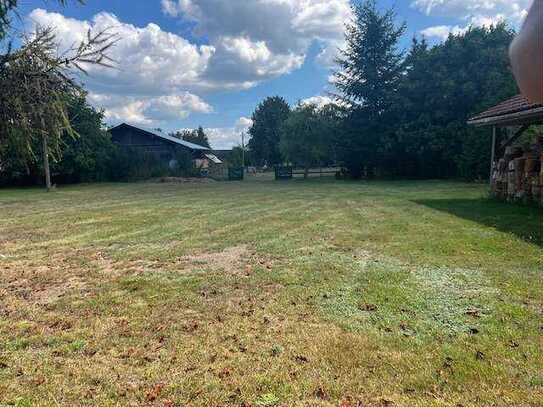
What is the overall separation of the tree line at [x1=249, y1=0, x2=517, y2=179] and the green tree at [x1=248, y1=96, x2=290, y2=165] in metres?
36.3

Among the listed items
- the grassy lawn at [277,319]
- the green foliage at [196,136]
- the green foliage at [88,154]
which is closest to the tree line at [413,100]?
the green foliage at [88,154]

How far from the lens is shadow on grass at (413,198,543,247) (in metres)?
7.14

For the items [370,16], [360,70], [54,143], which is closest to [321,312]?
[54,143]

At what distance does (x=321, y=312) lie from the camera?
374 cm

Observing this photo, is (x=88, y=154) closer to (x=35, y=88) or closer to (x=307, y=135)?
(x=307, y=135)

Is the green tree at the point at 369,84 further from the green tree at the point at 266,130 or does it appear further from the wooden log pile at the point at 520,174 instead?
the green tree at the point at 266,130

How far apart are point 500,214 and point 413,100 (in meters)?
18.2

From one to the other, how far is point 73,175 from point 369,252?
2757cm

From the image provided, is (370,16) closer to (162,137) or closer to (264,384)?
(162,137)

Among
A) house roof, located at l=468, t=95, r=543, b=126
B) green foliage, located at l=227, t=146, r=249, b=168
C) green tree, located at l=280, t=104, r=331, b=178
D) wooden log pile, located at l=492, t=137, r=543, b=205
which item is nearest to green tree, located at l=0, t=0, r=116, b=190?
house roof, located at l=468, t=95, r=543, b=126

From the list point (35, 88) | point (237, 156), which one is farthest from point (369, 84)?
point (237, 156)

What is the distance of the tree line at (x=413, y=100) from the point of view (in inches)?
933

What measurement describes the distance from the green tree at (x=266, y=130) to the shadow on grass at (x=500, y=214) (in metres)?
54.2

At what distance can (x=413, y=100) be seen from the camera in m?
25.7
